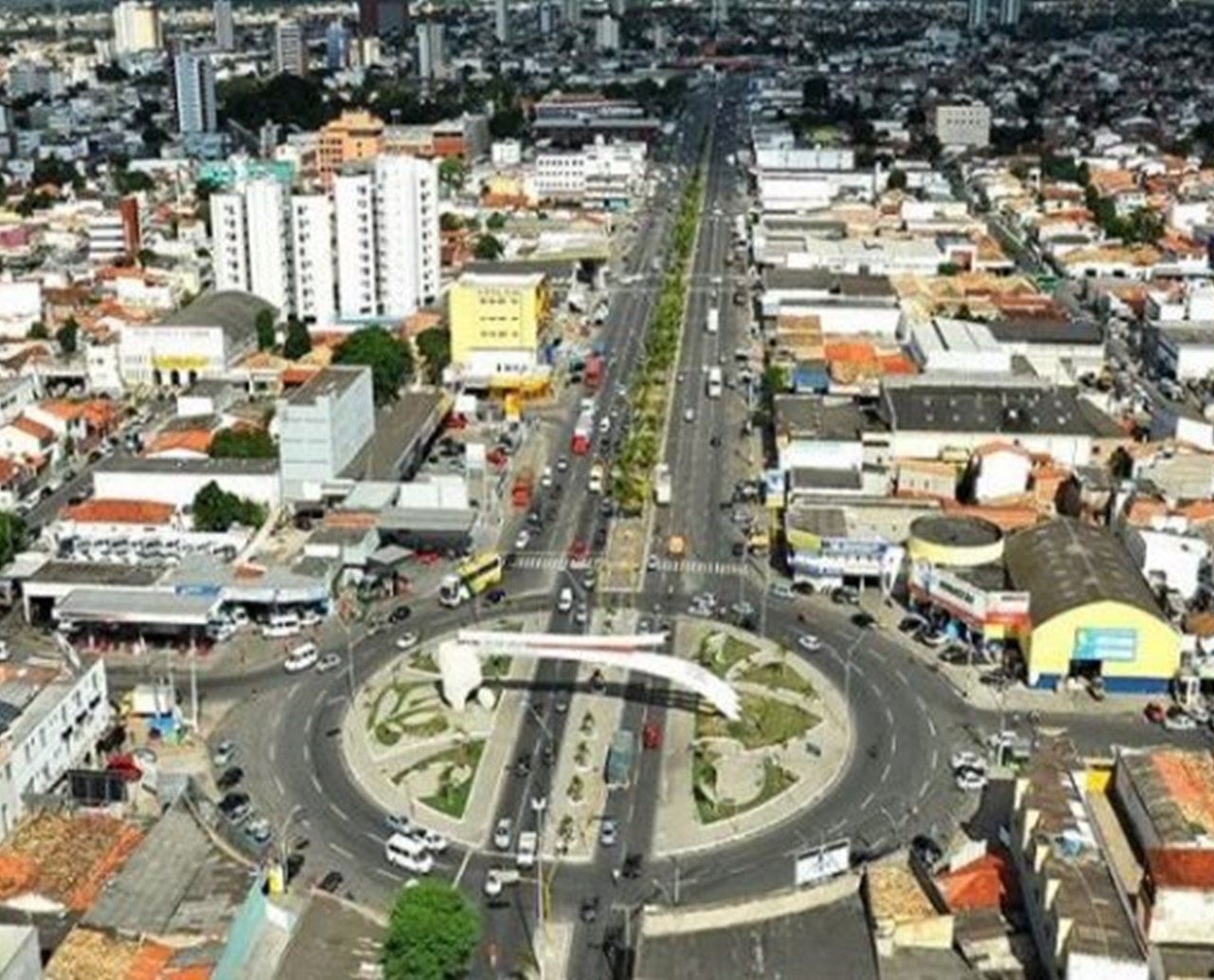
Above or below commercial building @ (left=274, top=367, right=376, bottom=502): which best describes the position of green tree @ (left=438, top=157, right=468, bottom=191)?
above

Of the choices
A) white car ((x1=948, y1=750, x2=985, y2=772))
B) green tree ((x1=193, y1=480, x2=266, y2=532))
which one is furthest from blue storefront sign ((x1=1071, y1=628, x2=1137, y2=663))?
green tree ((x1=193, y1=480, x2=266, y2=532))

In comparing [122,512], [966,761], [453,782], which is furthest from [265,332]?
[966,761]

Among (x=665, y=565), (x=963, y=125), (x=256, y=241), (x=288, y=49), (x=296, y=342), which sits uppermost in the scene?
(x=288, y=49)

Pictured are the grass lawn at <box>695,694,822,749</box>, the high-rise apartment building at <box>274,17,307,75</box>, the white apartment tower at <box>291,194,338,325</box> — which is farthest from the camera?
the high-rise apartment building at <box>274,17,307,75</box>

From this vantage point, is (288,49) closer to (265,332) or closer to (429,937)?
(265,332)

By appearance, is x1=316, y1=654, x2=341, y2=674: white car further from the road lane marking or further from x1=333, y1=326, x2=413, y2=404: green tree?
x1=333, y1=326, x2=413, y2=404: green tree

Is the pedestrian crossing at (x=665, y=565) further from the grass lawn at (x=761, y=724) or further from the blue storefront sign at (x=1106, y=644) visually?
the blue storefront sign at (x=1106, y=644)

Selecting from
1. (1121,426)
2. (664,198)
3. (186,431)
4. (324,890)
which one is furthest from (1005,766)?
(664,198)
